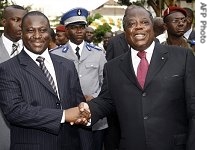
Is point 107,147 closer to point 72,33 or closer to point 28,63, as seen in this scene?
point 72,33

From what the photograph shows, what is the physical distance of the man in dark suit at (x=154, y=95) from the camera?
3607 millimetres

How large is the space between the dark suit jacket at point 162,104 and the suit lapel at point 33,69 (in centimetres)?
64

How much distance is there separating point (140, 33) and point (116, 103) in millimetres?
634

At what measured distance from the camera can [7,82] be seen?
374cm

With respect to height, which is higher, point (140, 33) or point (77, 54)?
point (140, 33)

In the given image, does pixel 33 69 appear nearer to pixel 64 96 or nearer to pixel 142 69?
pixel 64 96

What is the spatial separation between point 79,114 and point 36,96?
17.6 inches

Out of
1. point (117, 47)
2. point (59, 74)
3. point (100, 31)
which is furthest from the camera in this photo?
point (100, 31)

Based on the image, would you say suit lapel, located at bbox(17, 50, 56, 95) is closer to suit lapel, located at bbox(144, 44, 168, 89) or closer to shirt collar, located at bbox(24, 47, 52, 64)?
shirt collar, located at bbox(24, 47, 52, 64)

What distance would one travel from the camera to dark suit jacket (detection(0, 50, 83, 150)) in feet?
12.2

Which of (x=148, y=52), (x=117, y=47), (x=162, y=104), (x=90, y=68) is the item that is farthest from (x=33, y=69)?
(x=117, y=47)

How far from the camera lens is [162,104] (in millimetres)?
3615
